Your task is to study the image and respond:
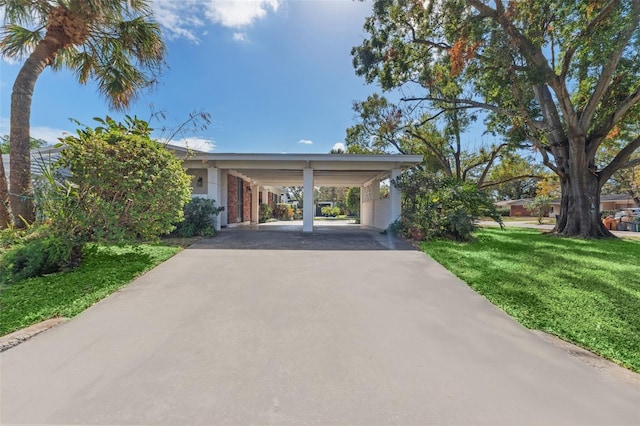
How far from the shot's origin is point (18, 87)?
6.53 meters

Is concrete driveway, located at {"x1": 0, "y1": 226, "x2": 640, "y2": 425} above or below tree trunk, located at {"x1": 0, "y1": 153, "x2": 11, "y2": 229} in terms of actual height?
below

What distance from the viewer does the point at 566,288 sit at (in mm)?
4883

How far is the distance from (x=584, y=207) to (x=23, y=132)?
18.0 m

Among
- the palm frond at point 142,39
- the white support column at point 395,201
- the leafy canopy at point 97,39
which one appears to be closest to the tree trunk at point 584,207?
the white support column at point 395,201

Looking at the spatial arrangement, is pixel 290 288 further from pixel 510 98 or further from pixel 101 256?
pixel 510 98

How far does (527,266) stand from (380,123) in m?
14.1

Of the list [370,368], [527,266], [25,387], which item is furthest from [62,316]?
[527,266]

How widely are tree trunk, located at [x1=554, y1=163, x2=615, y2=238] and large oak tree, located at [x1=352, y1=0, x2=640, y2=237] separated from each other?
0.04m

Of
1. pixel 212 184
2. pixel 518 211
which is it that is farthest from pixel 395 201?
pixel 518 211

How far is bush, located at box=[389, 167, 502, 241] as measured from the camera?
31.6 ft

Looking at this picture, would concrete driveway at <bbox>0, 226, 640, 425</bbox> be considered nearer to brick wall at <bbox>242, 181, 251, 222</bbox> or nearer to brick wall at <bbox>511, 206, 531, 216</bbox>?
brick wall at <bbox>242, 181, 251, 222</bbox>

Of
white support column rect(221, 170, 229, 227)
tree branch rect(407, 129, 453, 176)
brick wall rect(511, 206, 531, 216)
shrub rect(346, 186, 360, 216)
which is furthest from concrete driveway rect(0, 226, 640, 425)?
brick wall rect(511, 206, 531, 216)

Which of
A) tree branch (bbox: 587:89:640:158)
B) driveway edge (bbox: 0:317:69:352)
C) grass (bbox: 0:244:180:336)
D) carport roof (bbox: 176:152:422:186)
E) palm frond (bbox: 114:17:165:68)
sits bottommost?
driveway edge (bbox: 0:317:69:352)

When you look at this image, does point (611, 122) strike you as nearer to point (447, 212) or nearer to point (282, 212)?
point (447, 212)
